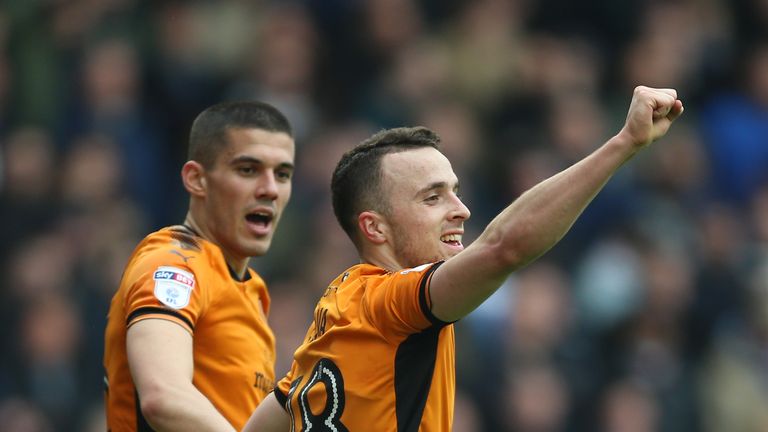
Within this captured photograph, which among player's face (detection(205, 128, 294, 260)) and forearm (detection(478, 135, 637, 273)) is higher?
player's face (detection(205, 128, 294, 260))

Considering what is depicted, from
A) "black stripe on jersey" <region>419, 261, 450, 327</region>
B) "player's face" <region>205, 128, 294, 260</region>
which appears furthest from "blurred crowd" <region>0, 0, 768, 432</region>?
"black stripe on jersey" <region>419, 261, 450, 327</region>

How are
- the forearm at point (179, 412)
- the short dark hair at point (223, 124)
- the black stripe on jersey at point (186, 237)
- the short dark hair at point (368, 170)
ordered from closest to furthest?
the forearm at point (179, 412)
the short dark hair at point (368, 170)
the black stripe on jersey at point (186, 237)
the short dark hair at point (223, 124)

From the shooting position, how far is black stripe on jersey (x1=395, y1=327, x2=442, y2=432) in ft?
17.3

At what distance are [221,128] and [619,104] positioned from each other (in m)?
7.44

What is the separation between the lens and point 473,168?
1251 centimetres

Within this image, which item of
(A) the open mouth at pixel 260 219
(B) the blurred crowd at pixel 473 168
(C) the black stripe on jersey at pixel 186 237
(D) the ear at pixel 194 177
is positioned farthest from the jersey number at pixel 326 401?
(B) the blurred crowd at pixel 473 168

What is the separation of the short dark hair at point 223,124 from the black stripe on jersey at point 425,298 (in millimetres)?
1869

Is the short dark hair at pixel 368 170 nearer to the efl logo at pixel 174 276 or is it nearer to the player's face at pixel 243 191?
the efl logo at pixel 174 276

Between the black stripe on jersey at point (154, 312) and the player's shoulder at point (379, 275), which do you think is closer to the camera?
the player's shoulder at point (379, 275)

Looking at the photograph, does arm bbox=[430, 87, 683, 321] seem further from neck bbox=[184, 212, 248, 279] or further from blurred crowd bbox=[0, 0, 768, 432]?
blurred crowd bbox=[0, 0, 768, 432]

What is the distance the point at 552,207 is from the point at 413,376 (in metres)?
0.96

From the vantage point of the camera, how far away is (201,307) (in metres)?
6.04

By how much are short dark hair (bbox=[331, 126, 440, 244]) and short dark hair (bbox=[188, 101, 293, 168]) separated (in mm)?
968

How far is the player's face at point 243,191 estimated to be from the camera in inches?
260
